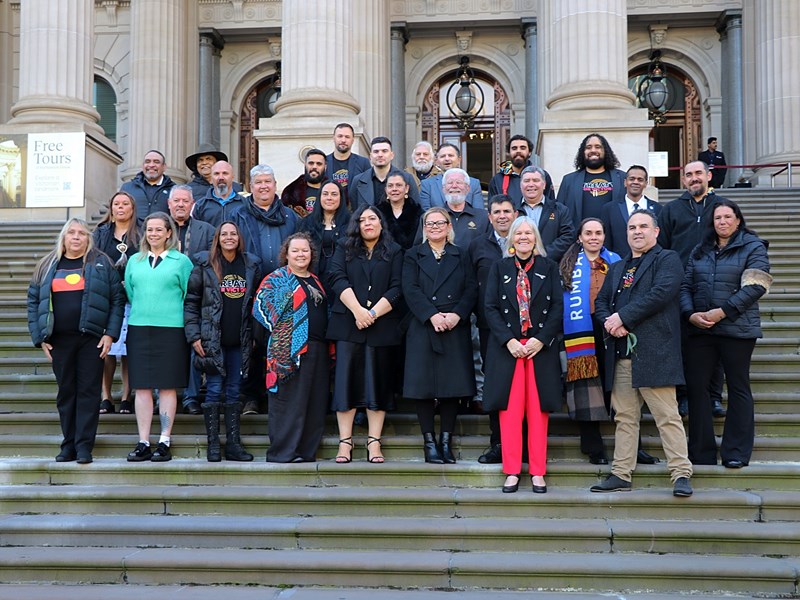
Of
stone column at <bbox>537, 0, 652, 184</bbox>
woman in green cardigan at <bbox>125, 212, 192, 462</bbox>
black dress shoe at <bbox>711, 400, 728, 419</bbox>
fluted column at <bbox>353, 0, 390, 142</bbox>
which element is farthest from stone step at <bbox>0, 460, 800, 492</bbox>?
fluted column at <bbox>353, 0, 390, 142</bbox>

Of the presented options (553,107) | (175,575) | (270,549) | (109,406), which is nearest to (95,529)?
(175,575)

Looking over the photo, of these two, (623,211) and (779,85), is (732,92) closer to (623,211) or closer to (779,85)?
(779,85)

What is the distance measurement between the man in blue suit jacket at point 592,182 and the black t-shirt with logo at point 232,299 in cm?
292

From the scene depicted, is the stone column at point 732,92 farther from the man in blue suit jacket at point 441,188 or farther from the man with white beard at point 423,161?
the man in blue suit jacket at point 441,188

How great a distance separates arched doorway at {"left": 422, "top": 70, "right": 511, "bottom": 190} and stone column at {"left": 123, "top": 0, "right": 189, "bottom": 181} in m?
6.22

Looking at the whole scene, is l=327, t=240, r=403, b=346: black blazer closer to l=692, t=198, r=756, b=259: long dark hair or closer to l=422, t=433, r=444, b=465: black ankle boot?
l=422, t=433, r=444, b=465: black ankle boot

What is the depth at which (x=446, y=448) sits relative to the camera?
6852 millimetres

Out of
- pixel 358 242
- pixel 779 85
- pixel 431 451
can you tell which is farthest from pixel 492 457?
pixel 779 85

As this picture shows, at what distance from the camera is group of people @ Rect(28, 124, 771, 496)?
21.2 feet

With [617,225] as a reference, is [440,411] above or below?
below

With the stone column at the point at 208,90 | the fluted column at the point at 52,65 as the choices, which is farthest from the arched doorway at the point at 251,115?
the fluted column at the point at 52,65

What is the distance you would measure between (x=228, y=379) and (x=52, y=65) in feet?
29.5

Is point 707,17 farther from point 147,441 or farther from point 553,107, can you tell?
point 147,441

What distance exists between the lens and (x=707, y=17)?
21.1m
